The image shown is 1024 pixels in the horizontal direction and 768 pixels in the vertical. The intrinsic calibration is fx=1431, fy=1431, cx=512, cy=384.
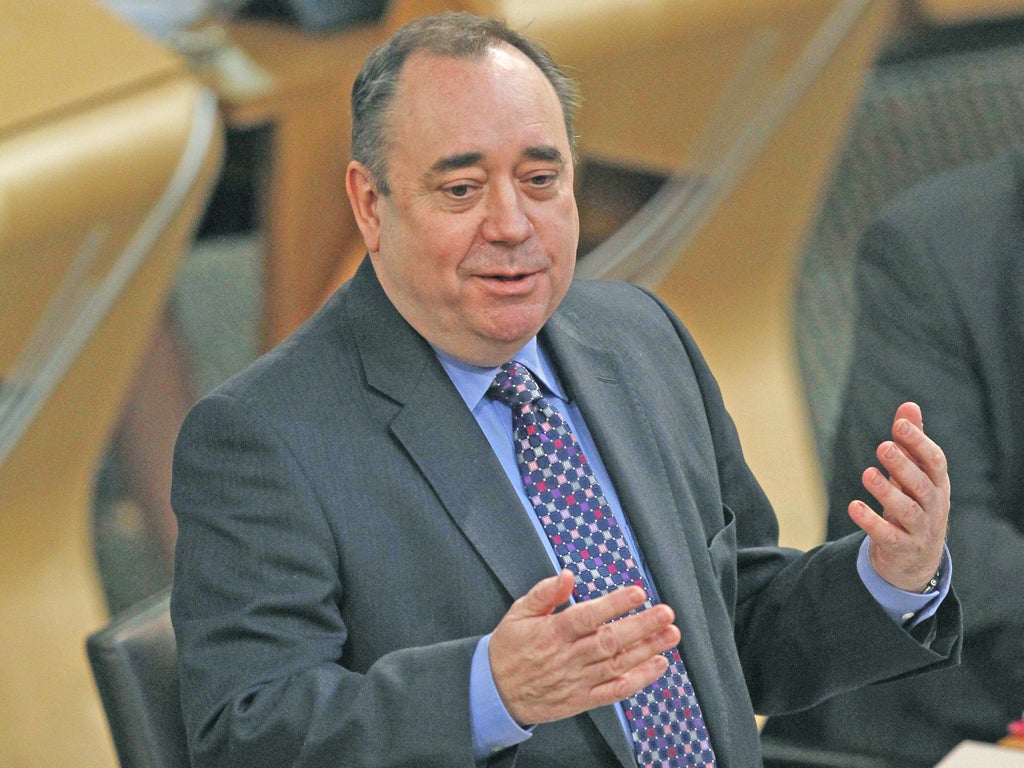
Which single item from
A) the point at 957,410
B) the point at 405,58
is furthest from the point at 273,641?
the point at 957,410

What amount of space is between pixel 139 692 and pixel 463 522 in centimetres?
38

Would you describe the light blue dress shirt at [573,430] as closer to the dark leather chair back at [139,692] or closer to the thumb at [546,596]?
the thumb at [546,596]

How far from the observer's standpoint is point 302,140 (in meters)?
2.52

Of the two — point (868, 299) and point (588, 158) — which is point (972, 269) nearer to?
point (868, 299)

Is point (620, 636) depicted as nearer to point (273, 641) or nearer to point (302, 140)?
point (273, 641)

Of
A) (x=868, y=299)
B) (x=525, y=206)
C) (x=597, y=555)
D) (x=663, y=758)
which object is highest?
(x=525, y=206)

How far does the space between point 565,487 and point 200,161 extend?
1.17 m

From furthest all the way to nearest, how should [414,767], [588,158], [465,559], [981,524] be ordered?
[588,158], [981,524], [465,559], [414,767]

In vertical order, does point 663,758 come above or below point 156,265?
below

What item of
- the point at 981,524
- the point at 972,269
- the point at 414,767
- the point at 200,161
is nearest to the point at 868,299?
the point at 972,269

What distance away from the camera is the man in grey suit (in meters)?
1.29

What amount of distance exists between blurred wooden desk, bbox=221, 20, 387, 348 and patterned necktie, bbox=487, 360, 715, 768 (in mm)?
1065

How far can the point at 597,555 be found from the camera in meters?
1.52

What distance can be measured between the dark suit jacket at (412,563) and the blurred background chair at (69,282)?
2.75ft
